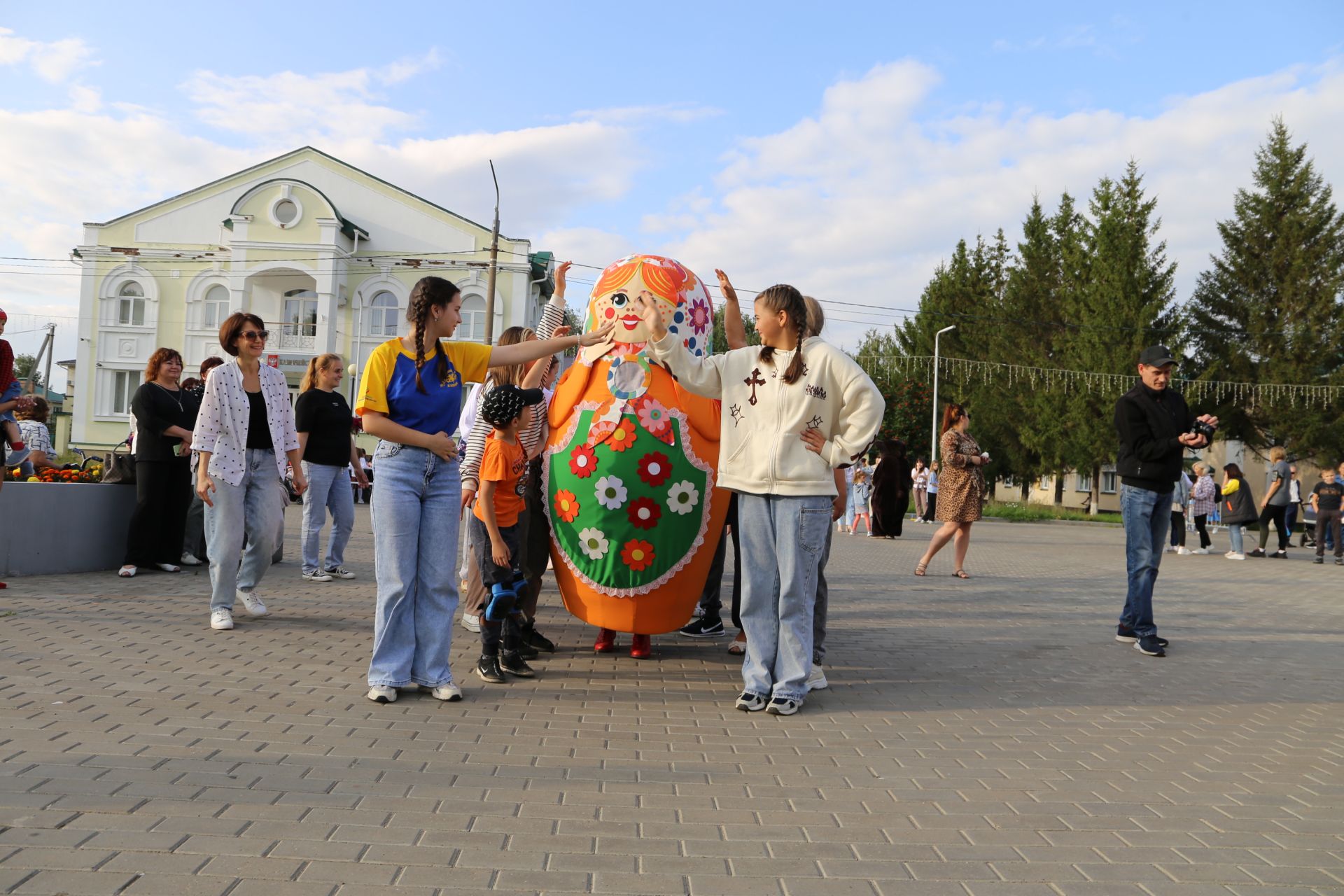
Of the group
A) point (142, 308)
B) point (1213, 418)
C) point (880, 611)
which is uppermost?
point (142, 308)

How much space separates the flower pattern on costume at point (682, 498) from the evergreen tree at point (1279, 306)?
132 feet

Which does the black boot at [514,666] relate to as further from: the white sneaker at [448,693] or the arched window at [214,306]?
the arched window at [214,306]

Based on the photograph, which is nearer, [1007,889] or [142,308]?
[1007,889]

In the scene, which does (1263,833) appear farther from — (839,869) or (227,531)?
(227,531)

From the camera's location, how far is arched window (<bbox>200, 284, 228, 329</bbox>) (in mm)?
38562

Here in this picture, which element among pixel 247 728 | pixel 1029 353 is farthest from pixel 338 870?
pixel 1029 353

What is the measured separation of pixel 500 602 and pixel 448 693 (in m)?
0.59

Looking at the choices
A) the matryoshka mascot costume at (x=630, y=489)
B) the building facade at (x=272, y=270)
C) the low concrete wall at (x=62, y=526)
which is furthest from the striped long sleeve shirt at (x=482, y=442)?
the building facade at (x=272, y=270)

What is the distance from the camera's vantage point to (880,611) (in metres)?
A: 8.95

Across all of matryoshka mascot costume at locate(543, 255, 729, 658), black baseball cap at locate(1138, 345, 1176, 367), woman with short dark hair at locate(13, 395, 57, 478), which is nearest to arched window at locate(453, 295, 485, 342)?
woman with short dark hair at locate(13, 395, 57, 478)

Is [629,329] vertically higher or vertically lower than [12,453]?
higher

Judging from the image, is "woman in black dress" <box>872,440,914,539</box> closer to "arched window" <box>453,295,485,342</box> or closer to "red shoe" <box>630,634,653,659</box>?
"red shoe" <box>630,634,653,659</box>

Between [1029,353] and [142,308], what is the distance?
35.6 metres

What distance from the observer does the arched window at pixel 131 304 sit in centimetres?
3841
